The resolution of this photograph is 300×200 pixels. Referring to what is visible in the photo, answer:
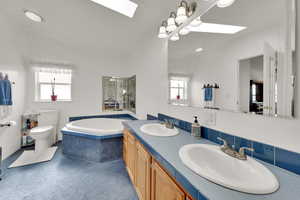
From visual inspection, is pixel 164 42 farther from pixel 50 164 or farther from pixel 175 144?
pixel 50 164

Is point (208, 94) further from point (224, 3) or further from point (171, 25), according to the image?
point (171, 25)

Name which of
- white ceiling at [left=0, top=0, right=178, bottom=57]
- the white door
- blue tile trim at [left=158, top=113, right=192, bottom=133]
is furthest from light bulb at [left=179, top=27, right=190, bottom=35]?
blue tile trim at [left=158, top=113, right=192, bottom=133]

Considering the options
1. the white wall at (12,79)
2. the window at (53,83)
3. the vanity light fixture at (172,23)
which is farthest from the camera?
the window at (53,83)

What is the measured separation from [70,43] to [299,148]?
4008mm

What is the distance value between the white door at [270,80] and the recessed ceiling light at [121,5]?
168 cm

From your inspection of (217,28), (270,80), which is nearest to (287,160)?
(270,80)

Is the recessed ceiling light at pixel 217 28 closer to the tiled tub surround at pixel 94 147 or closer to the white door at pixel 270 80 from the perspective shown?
the white door at pixel 270 80

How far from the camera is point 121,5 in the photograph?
5.81ft

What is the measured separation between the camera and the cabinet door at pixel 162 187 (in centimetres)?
70

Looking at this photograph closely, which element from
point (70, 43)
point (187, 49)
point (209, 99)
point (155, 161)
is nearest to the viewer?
point (155, 161)

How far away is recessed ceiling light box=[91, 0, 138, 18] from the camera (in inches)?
66.6

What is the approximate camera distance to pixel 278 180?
0.60 metres

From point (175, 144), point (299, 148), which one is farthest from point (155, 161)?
point (299, 148)

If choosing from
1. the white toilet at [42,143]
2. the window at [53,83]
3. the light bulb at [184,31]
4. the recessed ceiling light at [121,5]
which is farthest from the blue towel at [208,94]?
the window at [53,83]
